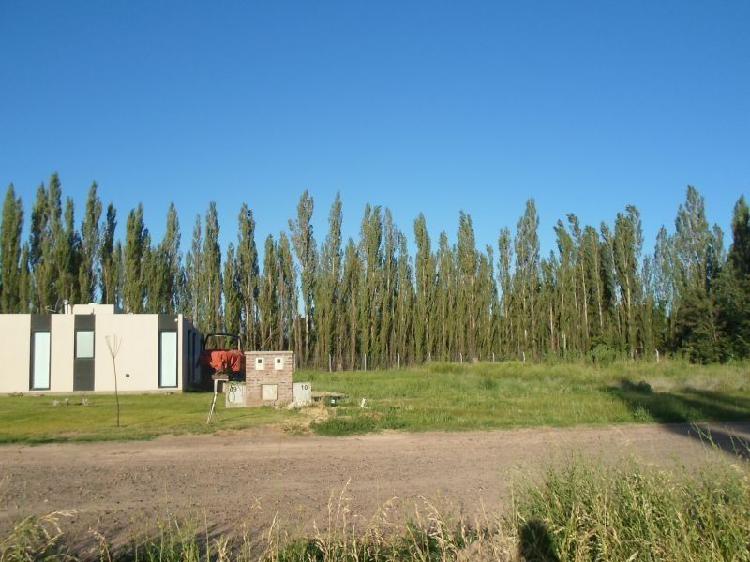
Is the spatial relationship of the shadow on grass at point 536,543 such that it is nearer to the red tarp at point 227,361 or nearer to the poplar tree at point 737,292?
the red tarp at point 227,361

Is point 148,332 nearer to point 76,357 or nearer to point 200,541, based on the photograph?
point 76,357

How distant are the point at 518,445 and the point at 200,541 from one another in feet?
26.0

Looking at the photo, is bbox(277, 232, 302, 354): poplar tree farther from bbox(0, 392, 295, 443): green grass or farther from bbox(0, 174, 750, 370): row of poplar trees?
bbox(0, 392, 295, 443): green grass

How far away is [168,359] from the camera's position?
96.0 feet

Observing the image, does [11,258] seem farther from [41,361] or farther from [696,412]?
[696,412]

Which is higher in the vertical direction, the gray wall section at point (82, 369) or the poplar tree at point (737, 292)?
the poplar tree at point (737, 292)

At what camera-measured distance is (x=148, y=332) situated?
29.2 m

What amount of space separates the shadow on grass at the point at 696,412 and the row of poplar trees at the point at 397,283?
23835mm

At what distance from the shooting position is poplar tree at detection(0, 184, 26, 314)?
4281cm

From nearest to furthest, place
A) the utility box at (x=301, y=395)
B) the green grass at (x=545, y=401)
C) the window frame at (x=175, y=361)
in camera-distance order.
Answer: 1. the green grass at (x=545, y=401)
2. the utility box at (x=301, y=395)
3. the window frame at (x=175, y=361)

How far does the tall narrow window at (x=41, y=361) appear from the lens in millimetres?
28766

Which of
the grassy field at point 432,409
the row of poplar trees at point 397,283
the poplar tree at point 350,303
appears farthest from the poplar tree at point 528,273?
the grassy field at point 432,409

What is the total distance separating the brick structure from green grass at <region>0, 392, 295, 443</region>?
0.84 meters

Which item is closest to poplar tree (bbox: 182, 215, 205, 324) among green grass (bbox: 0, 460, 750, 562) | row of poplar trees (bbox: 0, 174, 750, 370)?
row of poplar trees (bbox: 0, 174, 750, 370)
